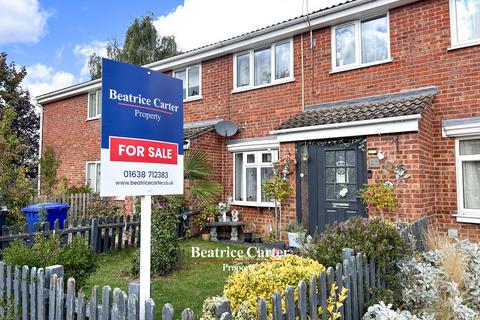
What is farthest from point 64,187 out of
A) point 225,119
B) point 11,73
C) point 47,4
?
point 11,73

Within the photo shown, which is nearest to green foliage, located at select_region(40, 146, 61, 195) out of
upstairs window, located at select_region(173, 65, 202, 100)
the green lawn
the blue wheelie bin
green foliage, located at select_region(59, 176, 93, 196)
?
green foliage, located at select_region(59, 176, 93, 196)

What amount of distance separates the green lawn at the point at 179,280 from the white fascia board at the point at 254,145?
4048 mm

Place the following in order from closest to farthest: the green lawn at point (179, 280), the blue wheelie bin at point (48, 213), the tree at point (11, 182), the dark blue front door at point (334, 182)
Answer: the green lawn at point (179, 280)
the dark blue front door at point (334, 182)
the blue wheelie bin at point (48, 213)
the tree at point (11, 182)

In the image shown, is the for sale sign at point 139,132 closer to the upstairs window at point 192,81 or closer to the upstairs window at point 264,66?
the upstairs window at point 264,66

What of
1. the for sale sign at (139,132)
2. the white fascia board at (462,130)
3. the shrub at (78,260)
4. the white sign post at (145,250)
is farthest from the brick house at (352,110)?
the white sign post at (145,250)

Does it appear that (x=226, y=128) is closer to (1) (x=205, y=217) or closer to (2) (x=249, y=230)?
(1) (x=205, y=217)

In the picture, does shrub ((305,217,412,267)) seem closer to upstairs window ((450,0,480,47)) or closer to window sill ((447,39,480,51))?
window sill ((447,39,480,51))

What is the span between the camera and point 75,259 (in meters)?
4.33

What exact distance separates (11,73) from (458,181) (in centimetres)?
2604

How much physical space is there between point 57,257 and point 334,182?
21.3 ft

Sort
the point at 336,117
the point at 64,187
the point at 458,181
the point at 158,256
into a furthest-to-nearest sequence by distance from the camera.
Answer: the point at 64,187 < the point at 336,117 < the point at 458,181 < the point at 158,256

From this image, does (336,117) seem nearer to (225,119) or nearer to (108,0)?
(225,119)

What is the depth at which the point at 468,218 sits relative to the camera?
25.9 feet

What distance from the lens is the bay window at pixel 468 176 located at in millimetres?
7961
